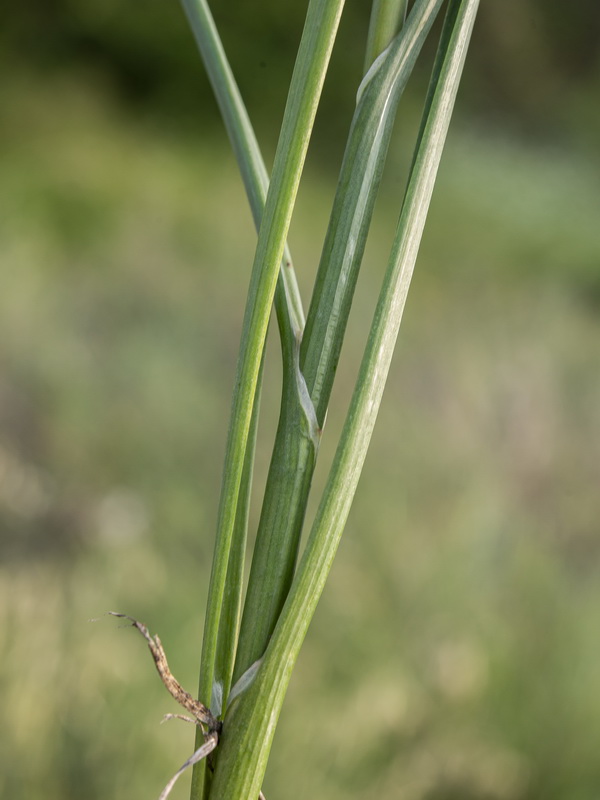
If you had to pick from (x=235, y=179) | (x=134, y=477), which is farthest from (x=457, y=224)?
(x=134, y=477)

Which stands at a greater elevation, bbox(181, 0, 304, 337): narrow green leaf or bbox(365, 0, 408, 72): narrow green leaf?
bbox(365, 0, 408, 72): narrow green leaf

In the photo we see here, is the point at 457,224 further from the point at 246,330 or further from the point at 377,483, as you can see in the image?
the point at 246,330

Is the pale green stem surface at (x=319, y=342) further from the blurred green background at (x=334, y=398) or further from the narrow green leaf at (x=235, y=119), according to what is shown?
the blurred green background at (x=334, y=398)

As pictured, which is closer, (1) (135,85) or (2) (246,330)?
(2) (246,330)

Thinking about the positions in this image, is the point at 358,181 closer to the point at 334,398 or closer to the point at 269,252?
the point at 269,252

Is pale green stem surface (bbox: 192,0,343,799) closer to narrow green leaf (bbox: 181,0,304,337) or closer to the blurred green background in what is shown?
narrow green leaf (bbox: 181,0,304,337)

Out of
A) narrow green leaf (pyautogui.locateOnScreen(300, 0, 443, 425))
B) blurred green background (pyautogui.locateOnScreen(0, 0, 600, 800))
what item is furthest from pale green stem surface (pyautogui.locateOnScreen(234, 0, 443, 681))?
blurred green background (pyautogui.locateOnScreen(0, 0, 600, 800))
